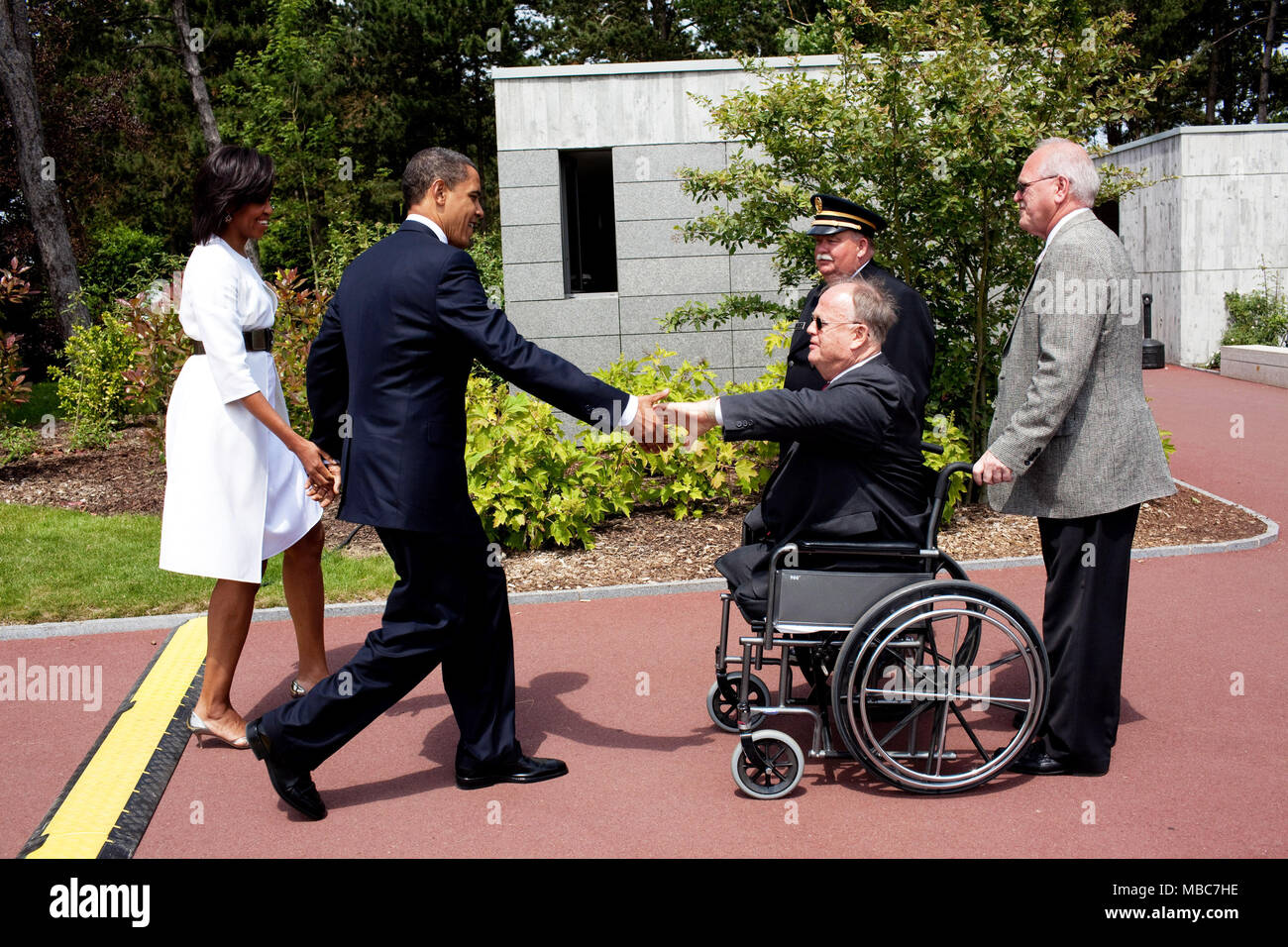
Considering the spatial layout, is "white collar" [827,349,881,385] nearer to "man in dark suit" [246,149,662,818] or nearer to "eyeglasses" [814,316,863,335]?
"eyeglasses" [814,316,863,335]

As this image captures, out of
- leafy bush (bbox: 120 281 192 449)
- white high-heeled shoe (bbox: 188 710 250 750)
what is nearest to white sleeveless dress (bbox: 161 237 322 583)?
white high-heeled shoe (bbox: 188 710 250 750)

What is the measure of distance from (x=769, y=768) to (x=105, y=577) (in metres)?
4.66

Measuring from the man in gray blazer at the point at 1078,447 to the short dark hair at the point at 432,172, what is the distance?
6.32 feet

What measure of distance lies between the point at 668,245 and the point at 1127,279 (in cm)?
900

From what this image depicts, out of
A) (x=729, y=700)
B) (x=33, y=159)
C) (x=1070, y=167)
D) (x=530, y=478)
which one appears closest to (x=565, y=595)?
(x=530, y=478)

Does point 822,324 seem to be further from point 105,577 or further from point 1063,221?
point 105,577

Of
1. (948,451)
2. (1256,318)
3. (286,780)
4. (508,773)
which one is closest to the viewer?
(286,780)

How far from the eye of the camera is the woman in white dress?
4.32 metres

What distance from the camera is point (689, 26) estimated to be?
37719 millimetres

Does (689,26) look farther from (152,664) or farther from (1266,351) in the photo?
(152,664)

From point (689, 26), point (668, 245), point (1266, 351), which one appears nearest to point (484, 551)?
point (668, 245)

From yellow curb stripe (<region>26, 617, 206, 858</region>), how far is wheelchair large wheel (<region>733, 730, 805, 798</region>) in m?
1.93

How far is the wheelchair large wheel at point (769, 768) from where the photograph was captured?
12.7 feet

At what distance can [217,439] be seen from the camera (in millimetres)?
4395
